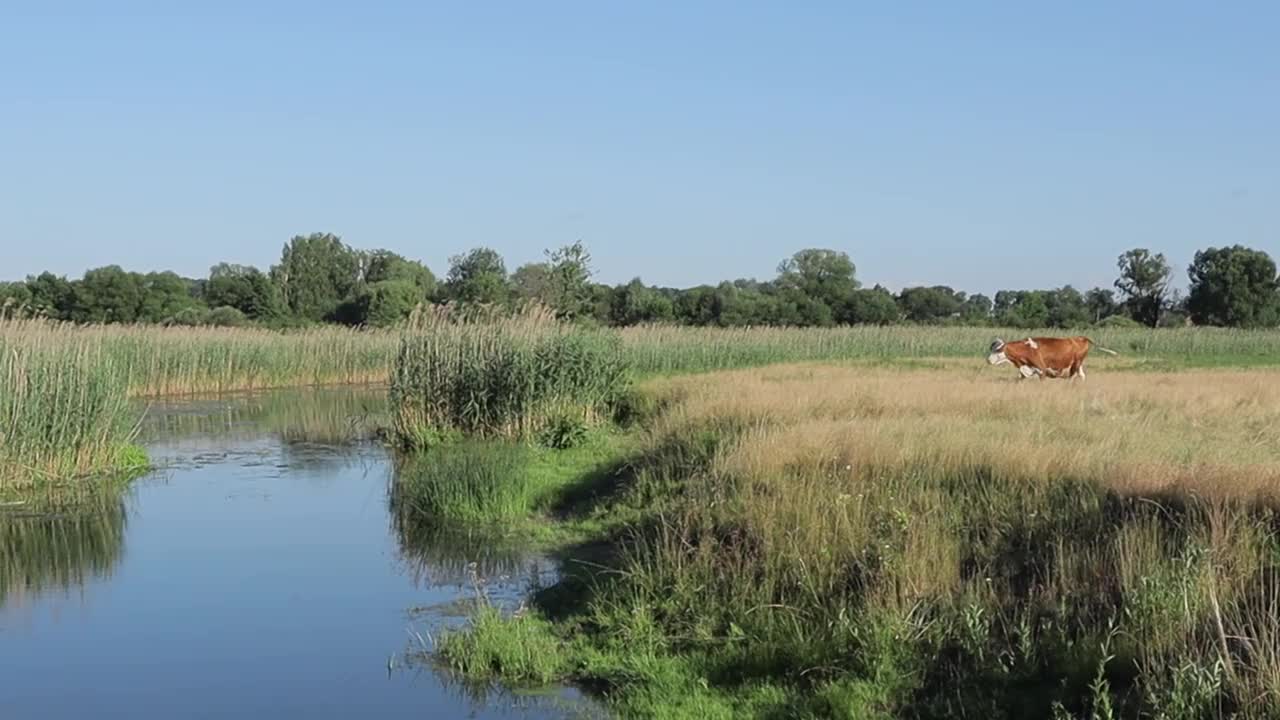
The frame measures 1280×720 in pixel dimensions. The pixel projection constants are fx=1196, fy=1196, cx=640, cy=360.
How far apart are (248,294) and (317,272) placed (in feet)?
84.0

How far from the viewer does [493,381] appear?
19922 millimetres

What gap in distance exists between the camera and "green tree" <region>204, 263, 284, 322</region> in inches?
2584

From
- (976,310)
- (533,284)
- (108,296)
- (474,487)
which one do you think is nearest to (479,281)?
(533,284)

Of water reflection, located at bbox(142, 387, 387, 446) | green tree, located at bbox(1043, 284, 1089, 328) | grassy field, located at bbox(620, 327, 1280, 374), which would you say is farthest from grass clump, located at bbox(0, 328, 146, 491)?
green tree, located at bbox(1043, 284, 1089, 328)

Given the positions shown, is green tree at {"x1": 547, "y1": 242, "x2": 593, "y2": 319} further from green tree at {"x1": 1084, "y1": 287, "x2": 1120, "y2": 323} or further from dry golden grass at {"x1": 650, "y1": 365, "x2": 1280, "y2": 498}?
green tree at {"x1": 1084, "y1": 287, "x2": 1120, "y2": 323}

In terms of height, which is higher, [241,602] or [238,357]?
[238,357]

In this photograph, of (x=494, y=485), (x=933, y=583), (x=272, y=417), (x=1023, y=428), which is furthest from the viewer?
(x=272, y=417)

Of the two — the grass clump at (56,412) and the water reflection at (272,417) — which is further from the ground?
the grass clump at (56,412)

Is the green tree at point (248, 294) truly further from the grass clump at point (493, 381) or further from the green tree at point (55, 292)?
the grass clump at point (493, 381)

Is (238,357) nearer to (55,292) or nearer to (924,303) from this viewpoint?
(55,292)

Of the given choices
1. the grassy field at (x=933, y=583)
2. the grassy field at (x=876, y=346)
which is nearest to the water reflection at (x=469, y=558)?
the grassy field at (x=933, y=583)

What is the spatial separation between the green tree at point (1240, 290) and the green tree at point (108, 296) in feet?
211

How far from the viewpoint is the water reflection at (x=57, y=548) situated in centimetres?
1202

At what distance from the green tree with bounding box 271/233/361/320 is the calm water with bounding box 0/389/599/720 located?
6697 centimetres
